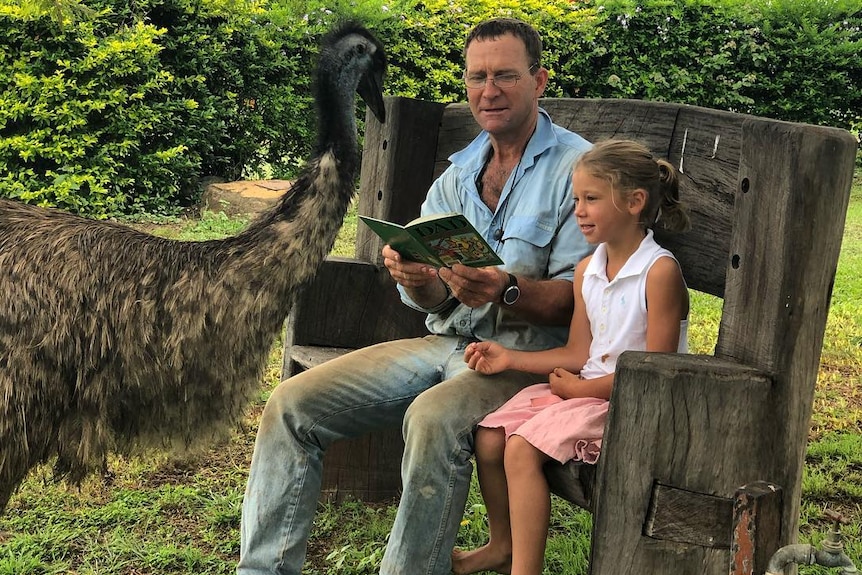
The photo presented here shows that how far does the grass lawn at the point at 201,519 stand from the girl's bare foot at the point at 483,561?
442 millimetres

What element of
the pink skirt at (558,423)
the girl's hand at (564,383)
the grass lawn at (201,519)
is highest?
the girl's hand at (564,383)

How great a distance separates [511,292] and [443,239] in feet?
1.03

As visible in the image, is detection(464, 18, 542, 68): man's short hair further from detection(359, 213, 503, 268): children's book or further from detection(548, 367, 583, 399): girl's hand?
detection(548, 367, 583, 399): girl's hand

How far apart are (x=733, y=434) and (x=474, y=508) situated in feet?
6.27

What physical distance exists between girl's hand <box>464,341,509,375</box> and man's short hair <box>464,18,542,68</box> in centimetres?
92

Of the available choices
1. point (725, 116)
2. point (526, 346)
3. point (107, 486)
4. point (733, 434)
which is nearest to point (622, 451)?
point (733, 434)

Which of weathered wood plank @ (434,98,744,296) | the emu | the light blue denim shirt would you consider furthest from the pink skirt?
the emu

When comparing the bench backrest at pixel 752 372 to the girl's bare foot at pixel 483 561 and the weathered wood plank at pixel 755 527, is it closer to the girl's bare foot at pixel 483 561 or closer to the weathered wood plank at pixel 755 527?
the weathered wood plank at pixel 755 527

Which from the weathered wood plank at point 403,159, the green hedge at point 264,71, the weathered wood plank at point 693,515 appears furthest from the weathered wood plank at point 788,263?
the green hedge at point 264,71

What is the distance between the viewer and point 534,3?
1033cm

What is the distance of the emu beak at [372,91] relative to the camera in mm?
3926

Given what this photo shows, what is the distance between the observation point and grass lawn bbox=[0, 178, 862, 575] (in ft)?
11.9

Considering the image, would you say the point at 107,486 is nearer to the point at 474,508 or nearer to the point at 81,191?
the point at 474,508

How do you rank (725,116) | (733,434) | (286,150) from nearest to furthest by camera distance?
(733,434)
(725,116)
(286,150)
